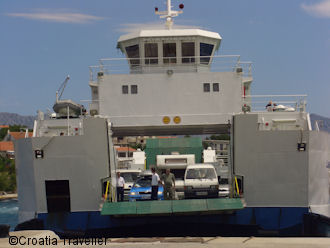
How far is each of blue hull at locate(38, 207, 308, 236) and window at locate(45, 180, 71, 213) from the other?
20cm

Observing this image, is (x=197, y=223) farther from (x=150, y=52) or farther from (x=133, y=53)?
(x=133, y=53)

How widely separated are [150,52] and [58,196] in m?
7.40

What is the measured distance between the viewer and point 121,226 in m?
13.1

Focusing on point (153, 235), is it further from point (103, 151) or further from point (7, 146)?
point (7, 146)

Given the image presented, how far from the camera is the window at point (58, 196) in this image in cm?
1346

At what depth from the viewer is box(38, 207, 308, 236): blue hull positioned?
43.0ft

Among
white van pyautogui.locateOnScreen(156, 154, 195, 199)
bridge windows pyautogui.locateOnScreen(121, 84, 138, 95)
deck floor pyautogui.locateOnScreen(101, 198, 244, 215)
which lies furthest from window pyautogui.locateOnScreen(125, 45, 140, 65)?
deck floor pyautogui.locateOnScreen(101, 198, 244, 215)

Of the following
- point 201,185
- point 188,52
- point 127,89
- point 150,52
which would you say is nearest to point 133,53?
point 150,52

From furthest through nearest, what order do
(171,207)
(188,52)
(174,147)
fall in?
(174,147) → (188,52) → (171,207)

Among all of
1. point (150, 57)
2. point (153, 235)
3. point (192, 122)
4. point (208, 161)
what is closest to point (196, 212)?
point (153, 235)

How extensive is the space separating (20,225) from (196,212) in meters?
5.13

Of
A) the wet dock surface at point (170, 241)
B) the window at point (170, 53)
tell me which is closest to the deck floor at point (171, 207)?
the wet dock surface at point (170, 241)

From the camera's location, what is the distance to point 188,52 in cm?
1875

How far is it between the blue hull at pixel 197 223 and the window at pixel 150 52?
7.32 m
